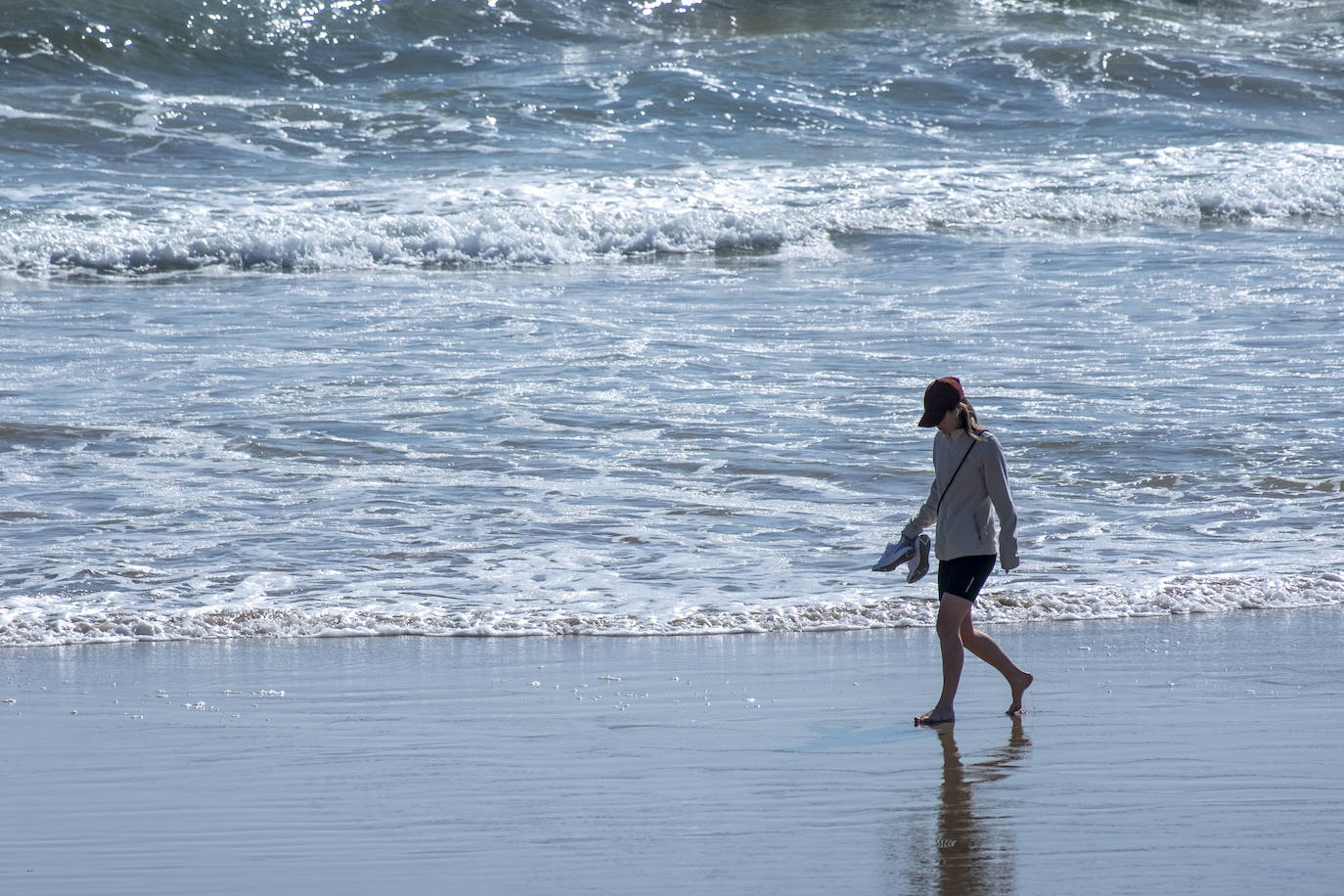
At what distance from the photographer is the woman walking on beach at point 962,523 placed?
523 centimetres

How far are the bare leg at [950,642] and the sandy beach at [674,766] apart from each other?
0.40ft

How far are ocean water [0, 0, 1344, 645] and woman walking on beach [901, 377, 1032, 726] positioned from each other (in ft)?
4.99

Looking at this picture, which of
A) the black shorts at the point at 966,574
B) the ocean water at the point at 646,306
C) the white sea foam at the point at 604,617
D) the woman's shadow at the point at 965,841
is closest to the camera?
the woman's shadow at the point at 965,841

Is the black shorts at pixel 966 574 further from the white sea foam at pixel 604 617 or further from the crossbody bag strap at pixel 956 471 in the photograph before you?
the white sea foam at pixel 604 617

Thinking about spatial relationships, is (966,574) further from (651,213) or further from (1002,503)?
(651,213)

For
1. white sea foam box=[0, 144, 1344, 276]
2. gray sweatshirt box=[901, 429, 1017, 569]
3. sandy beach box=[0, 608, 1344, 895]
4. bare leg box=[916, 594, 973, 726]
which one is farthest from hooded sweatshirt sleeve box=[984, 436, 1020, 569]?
white sea foam box=[0, 144, 1344, 276]

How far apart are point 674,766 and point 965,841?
103 centimetres

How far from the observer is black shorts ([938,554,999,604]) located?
5344mm

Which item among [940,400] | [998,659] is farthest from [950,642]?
[940,400]

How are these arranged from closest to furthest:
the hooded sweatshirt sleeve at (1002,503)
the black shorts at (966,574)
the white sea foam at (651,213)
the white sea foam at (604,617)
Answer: the hooded sweatshirt sleeve at (1002,503) → the black shorts at (966,574) → the white sea foam at (604,617) → the white sea foam at (651,213)

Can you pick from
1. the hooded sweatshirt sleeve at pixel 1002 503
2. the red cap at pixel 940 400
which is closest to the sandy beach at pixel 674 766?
the hooded sweatshirt sleeve at pixel 1002 503

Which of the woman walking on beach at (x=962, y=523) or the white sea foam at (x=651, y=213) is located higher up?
the white sea foam at (x=651, y=213)

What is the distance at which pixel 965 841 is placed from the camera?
4.05m

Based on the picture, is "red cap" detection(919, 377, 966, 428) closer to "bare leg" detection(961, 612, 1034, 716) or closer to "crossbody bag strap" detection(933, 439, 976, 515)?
"crossbody bag strap" detection(933, 439, 976, 515)
